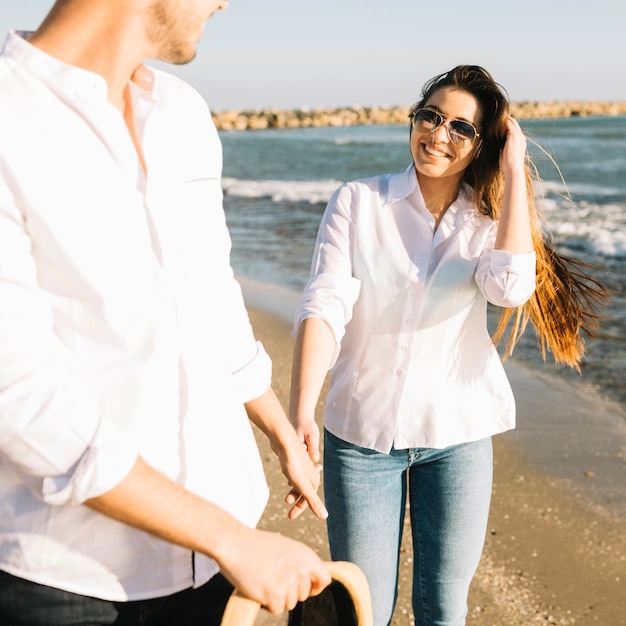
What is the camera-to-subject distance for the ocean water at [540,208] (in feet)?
21.7

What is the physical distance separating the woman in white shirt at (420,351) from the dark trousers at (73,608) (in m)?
1.05

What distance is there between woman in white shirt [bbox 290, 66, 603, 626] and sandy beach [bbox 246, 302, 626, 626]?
43.2 inches

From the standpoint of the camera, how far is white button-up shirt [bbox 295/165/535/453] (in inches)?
96.3

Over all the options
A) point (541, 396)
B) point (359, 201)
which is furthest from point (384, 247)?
point (541, 396)

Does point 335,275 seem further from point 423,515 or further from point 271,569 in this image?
point 271,569

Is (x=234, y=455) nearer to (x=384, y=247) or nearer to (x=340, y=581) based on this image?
(x=340, y=581)

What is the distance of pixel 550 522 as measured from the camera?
13.6 feet

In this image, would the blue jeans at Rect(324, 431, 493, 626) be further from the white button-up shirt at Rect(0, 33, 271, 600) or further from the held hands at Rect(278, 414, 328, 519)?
the white button-up shirt at Rect(0, 33, 271, 600)

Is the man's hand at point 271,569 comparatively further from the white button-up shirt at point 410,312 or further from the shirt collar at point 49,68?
the white button-up shirt at point 410,312

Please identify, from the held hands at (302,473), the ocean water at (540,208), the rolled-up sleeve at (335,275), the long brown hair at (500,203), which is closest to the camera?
the held hands at (302,473)

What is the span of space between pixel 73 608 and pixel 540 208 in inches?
88.9

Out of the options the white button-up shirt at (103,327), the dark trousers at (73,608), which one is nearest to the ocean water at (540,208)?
the white button-up shirt at (103,327)

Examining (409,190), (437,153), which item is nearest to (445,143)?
(437,153)

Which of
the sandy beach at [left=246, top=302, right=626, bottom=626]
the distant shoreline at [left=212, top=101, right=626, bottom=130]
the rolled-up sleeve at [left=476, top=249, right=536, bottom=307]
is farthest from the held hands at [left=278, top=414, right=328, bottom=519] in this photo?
the distant shoreline at [left=212, top=101, right=626, bottom=130]
